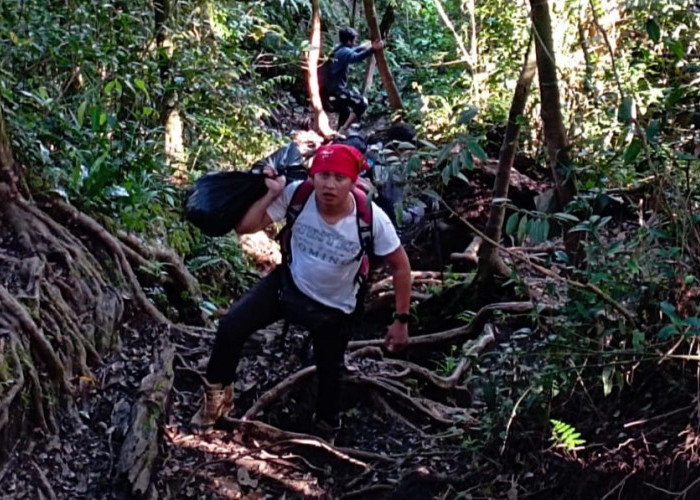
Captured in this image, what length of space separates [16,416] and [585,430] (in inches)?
107

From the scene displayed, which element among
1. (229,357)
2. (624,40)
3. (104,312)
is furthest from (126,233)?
(624,40)

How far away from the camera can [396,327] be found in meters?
4.48

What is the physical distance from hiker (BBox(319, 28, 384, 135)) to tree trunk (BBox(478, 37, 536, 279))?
6.19 metres

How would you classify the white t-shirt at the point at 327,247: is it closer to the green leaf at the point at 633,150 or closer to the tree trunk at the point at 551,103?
the tree trunk at the point at 551,103

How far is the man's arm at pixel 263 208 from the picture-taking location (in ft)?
13.9

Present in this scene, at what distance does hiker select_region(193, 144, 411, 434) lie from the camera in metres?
4.12

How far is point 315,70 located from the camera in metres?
13.1

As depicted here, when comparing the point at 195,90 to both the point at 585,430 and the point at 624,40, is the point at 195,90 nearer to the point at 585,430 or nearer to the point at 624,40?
the point at 624,40

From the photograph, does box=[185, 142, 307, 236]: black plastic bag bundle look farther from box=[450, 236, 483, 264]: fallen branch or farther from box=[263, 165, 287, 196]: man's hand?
box=[450, 236, 483, 264]: fallen branch

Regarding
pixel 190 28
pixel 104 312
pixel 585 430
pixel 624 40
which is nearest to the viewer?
pixel 585 430

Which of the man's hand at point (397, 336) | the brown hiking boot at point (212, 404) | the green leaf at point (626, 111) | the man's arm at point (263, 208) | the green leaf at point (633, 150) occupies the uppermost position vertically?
the green leaf at point (626, 111)

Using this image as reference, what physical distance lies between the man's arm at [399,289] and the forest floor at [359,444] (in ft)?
1.06

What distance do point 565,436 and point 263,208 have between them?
187cm

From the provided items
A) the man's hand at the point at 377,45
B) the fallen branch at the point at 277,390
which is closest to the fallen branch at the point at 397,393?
the fallen branch at the point at 277,390
